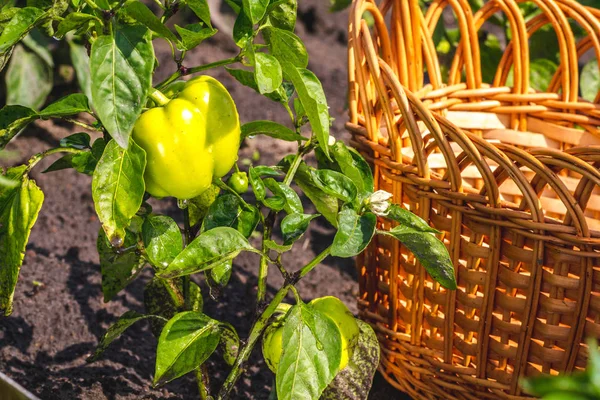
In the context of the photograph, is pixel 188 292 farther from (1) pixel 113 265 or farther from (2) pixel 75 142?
(2) pixel 75 142

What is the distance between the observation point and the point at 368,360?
1.04 metres

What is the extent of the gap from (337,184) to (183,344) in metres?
0.30

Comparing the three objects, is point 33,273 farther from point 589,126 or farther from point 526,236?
point 589,126

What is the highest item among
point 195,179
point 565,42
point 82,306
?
point 565,42

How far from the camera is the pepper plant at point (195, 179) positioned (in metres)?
0.76

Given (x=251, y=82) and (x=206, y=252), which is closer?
(x=206, y=252)

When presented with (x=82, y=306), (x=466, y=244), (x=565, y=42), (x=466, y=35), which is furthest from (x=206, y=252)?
(x=565, y=42)

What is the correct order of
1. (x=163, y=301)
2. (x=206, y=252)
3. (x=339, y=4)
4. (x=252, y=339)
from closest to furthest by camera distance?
(x=206, y=252)
(x=252, y=339)
(x=163, y=301)
(x=339, y=4)

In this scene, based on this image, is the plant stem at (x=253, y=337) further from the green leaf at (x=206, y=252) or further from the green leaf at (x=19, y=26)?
the green leaf at (x=19, y=26)

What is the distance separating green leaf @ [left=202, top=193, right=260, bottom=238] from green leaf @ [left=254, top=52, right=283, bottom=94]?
0.16 m

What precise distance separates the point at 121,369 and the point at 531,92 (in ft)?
3.63

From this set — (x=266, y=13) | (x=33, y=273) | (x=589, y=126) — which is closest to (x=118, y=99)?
(x=266, y=13)

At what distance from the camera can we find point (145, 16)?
76 centimetres

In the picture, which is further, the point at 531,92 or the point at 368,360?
the point at 531,92
